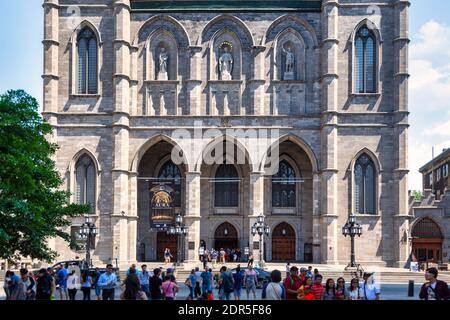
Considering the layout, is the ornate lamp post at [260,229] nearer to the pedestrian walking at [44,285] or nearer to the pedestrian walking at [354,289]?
the pedestrian walking at [44,285]

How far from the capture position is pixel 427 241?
4831cm

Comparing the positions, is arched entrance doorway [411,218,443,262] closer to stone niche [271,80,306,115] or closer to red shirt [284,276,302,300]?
stone niche [271,80,306,115]

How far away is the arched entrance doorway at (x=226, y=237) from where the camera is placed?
47.5 meters

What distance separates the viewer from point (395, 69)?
43875 mm

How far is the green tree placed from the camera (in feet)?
76.0

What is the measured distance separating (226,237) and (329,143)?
11.2m

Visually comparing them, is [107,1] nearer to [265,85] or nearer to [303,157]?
[265,85]

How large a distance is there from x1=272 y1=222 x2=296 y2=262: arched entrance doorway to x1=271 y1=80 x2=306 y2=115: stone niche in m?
8.81

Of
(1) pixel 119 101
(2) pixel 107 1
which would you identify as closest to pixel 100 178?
(1) pixel 119 101

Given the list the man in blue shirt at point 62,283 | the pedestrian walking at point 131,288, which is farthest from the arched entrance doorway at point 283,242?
the pedestrian walking at point 131,288

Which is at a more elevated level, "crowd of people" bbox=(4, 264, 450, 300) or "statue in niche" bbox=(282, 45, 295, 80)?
"statue in niche" bbox=(282, 45, 295, 80)

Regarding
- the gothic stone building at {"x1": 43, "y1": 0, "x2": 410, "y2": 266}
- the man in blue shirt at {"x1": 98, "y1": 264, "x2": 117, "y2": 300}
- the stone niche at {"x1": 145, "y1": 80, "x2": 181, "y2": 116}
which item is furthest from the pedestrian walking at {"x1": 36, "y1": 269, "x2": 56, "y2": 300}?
the stone niche at {"x1": 145, "y1": 80, "x2": 181, "y2": 116}

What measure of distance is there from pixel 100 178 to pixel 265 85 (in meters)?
13.7

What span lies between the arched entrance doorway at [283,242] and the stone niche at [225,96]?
378 inches
